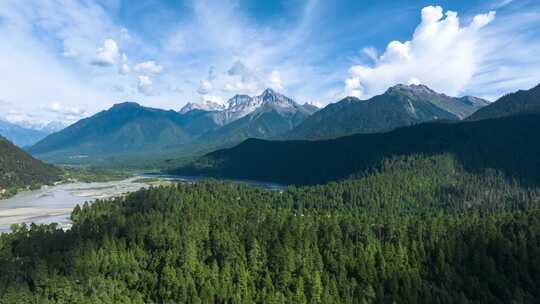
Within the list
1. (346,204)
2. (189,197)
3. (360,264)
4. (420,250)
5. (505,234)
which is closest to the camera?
(360,264)

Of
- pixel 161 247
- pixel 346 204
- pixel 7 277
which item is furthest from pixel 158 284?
pixel 346 204

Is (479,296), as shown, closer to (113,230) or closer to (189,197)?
(113,230)

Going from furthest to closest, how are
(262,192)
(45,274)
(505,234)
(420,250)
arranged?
(262,192), (505,234), (420,250), (45,274)

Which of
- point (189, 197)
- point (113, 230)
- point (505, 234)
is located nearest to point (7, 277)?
point (113, 230)

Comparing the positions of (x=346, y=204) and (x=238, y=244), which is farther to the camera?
(x=346, y=204)

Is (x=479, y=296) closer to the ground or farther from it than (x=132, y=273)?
closer to the ground

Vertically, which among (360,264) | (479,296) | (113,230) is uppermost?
(113,230)
